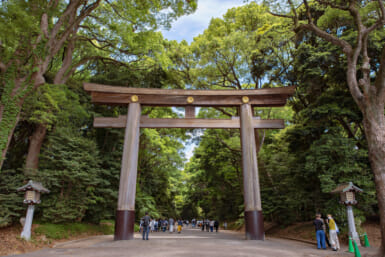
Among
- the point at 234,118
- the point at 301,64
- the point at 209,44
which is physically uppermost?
the point at 209,44

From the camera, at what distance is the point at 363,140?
11.7 meters

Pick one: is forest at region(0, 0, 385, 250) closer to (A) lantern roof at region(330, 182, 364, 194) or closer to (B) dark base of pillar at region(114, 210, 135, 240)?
(A) lantern roof at region(330, 182, 364, 194)

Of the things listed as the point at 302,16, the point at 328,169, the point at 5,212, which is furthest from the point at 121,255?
the point at 302,16

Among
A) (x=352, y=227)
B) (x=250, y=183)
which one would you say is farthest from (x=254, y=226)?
(x=352, y=227)

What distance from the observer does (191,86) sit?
18469 millimetres

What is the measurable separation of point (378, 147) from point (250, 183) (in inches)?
182

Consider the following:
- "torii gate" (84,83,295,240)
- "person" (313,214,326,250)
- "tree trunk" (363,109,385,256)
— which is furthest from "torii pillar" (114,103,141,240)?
"tree trunk" (363,109,385,256)

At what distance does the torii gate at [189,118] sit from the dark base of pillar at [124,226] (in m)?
0.83

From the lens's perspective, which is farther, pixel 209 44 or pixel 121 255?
pixel 209 44

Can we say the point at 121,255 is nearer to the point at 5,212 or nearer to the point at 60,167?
the point at 5,212

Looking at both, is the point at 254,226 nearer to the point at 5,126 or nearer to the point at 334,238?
the point at 334,238

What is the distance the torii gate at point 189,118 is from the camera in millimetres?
10219

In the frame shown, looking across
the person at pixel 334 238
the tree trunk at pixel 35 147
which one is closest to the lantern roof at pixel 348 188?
the person at pixel 334 238

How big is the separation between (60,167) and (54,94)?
364 centimetres
